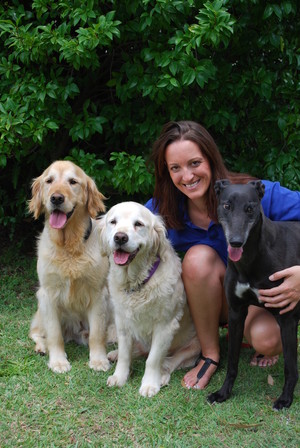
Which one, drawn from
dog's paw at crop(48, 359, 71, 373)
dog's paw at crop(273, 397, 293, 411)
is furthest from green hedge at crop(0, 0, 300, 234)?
dog's paw at crop(273, 397, 293, 411)

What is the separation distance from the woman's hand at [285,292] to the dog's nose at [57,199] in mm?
1362

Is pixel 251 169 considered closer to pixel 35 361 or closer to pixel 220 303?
pixel 220 303

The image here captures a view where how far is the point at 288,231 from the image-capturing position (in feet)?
9.24

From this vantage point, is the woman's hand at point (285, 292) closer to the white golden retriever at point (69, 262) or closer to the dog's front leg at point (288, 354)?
the dog's front leg at point (288, 354)

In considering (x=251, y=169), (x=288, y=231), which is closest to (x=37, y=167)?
(x=251, y=169)

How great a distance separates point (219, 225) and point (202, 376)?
962 millimetres

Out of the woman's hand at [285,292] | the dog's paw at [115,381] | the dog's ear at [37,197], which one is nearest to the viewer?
the woman's hand at [285,292]

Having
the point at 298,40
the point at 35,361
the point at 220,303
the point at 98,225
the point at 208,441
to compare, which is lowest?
the point at 35,361

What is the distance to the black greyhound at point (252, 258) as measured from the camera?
8.12 ft

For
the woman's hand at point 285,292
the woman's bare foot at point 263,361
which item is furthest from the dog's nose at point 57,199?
the woman's bare foot at point 263,361

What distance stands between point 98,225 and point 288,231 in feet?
3.86

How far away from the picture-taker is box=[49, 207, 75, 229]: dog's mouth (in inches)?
127

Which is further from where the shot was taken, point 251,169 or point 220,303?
point 251,169

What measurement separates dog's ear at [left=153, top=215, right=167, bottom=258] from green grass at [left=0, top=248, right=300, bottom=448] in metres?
0.86
